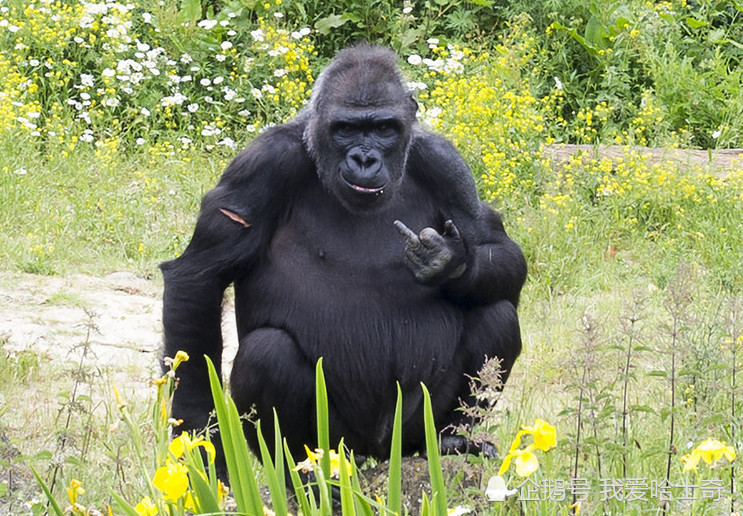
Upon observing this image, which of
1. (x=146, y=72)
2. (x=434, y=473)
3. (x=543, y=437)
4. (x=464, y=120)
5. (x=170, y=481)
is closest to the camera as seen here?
(x=170, y=481)

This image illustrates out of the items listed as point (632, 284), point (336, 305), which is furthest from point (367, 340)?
point (632, 284)

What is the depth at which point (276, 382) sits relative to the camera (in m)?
3.84

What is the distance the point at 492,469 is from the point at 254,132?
4.89m

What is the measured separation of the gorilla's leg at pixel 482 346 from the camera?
4.05 meters

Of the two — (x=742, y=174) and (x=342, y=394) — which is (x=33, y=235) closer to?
(x=342, y=394)

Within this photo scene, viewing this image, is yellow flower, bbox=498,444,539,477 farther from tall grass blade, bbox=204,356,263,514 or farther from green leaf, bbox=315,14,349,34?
green leaf, bbox=315,14,349,34

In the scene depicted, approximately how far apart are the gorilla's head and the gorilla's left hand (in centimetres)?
17

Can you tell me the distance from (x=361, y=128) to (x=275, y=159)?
0.30 meters

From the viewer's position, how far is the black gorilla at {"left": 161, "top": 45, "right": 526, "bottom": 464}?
12.8ft

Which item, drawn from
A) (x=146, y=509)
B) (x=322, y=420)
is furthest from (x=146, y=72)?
(x=146, y=509)

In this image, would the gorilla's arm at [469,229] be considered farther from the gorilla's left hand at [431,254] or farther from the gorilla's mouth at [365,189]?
the gorilla's mouth at [365,189]

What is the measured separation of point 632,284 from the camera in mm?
6324

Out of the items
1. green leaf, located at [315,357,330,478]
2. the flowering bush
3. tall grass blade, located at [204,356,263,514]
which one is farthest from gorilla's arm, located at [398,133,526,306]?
the flowering bush

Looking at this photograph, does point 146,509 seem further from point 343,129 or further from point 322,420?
point 343,129
